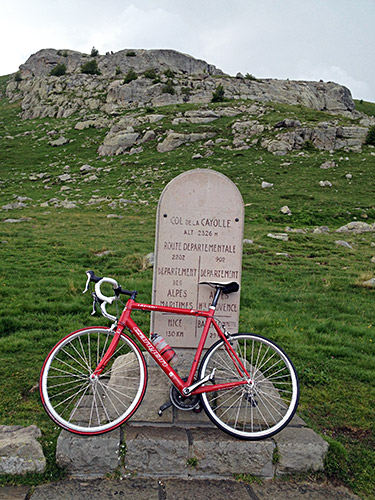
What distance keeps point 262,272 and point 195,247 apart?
6.66m

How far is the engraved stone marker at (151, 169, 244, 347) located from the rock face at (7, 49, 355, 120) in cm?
3171

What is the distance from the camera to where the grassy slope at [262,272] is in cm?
473

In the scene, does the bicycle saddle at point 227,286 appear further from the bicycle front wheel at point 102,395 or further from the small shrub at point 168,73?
the small shrub at point 168,73

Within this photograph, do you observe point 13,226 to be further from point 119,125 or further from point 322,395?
point 119,125

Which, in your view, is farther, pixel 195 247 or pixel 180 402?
pixel 195 247

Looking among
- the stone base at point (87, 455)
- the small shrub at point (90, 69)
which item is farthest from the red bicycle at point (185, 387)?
the small shrub at point (90, 69)

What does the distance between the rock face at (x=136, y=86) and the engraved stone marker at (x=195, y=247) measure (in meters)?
31.7

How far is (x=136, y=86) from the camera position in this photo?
53.6 m

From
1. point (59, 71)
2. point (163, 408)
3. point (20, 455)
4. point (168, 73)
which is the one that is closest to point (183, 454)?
point (163, 408)

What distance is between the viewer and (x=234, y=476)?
3.60 metres

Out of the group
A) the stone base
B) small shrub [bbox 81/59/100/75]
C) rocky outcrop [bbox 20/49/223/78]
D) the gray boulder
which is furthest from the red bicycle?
small shrub [bbox 81/59/100/75]

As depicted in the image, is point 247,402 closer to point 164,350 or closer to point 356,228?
point 164,350

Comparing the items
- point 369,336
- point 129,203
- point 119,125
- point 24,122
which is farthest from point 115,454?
point 24,122

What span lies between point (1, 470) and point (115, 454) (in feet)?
3.24
